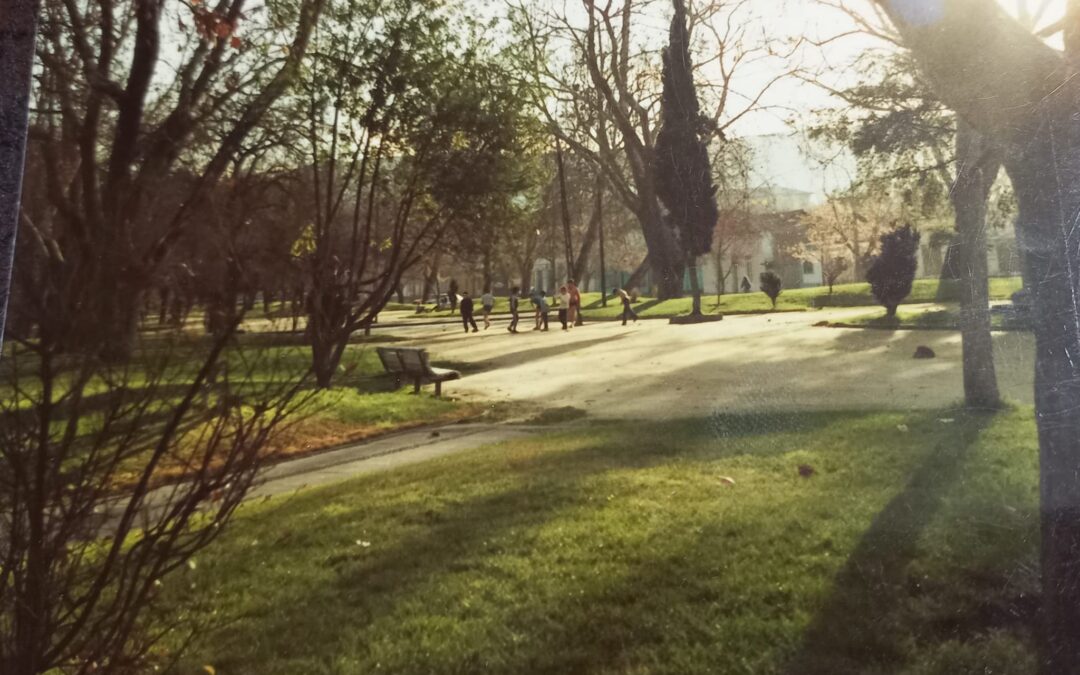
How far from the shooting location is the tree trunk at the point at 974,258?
3.64 metres

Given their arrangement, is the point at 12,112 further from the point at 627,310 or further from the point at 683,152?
the point at 627,310

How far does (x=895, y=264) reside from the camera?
10.5 metres

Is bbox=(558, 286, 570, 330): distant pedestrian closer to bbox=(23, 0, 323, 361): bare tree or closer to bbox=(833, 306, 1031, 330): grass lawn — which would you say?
bbox=(833, 306, 1031, 330): grass lawn

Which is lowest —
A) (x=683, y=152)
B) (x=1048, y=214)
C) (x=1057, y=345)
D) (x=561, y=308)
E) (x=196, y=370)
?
(x=561, y=308)

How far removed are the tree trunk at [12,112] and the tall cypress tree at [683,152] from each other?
4.64 m

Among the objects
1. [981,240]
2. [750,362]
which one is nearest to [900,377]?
[750,362]

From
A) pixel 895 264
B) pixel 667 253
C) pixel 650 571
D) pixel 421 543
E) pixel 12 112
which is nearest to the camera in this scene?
pixel 12 112

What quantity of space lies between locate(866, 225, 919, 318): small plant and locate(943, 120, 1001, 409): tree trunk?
171 centimetres

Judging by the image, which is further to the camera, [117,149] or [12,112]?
[117,149]

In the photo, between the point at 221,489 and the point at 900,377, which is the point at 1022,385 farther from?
the point at 221,489

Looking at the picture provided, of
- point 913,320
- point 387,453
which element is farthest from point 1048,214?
point 913,320

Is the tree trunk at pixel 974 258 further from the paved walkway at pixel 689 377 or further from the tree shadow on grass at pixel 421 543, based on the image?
the tree shadow on grass at pixel 421 543

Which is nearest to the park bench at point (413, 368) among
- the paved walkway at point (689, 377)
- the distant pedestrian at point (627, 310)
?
the paved walkway at point (689, 377)

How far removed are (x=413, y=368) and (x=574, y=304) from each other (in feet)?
46.6
